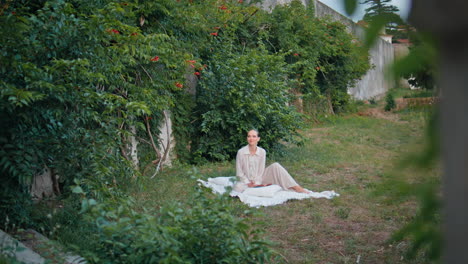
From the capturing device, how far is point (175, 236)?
2.93 metres

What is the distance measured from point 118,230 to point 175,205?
0.45 m

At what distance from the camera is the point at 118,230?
9.09ft

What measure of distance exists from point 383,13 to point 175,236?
221 cm

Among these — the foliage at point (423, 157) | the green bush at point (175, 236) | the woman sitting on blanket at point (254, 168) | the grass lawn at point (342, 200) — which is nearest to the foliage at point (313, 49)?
the grass lawn at point (342, 200)

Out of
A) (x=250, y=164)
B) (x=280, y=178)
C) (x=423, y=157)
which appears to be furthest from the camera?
(x=250, y=164)

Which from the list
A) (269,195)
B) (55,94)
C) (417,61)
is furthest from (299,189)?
(417,61)

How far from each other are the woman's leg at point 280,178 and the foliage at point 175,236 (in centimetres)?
402

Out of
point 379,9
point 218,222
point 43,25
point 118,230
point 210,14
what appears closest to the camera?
point 379,9

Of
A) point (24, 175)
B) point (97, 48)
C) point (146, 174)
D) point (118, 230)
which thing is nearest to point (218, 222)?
point (118, 230)

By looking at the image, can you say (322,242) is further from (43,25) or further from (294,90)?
(294,90)

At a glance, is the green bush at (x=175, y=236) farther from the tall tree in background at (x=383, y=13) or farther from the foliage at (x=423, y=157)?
the tall tree in background at (x=383, y=13)

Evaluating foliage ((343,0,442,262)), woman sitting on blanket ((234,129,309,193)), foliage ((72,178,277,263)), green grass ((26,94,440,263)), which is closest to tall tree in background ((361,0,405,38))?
foliage ((343,0,442,262))

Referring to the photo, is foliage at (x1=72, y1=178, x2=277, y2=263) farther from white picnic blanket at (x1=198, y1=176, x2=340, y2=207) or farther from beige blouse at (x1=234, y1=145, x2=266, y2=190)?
beige blouse at (x1=234, y1=145, x2=266, y2=190)

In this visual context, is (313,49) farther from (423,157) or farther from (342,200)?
(423,157)
